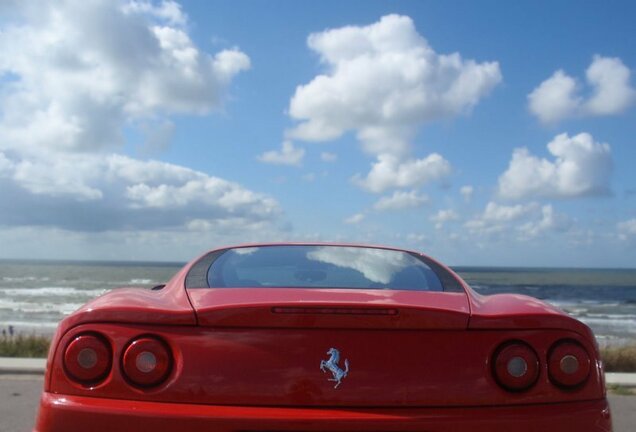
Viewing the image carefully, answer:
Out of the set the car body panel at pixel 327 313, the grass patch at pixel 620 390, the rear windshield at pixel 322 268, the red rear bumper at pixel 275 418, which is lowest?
the grass patch at pixel 620 390

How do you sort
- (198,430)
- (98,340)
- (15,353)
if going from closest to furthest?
(198,430)
(98,340)
(15,353)

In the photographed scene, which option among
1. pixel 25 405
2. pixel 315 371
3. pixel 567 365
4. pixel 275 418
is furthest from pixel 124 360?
pixel 25 405

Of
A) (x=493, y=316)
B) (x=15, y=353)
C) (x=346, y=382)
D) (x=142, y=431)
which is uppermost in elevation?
(x=493, y=316)

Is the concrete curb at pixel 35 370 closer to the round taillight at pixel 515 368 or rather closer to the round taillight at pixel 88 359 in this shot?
the round taillight at pixel 515 368

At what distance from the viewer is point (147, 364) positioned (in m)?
2.43

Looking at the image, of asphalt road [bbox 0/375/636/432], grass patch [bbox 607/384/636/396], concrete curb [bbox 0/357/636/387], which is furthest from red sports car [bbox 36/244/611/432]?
concrete curb [bbox 0/357/636/387]

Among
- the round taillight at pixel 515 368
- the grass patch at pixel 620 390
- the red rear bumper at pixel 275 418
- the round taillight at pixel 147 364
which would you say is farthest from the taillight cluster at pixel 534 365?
the grass patch at pixel 620 390

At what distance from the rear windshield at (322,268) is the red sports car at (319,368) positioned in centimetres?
68

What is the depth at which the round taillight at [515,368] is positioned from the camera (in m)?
2.47

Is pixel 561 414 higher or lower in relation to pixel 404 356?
lower

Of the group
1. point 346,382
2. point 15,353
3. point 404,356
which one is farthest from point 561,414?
point 15,353

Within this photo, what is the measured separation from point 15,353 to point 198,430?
319 inches

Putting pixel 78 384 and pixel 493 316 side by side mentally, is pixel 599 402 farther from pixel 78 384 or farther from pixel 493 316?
pixel 78 384

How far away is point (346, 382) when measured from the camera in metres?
2.39
